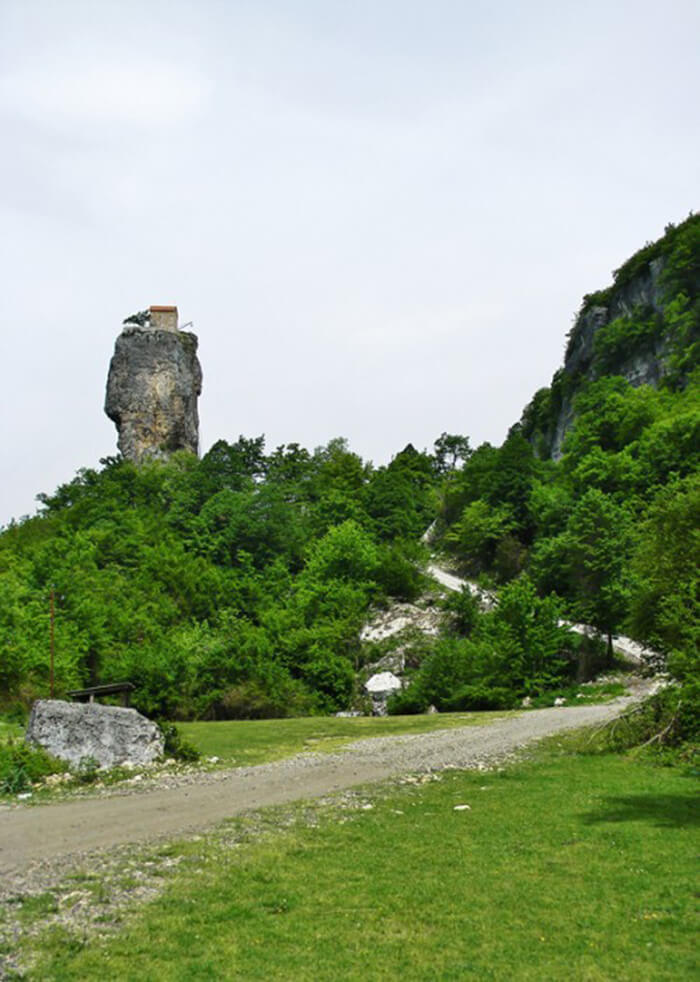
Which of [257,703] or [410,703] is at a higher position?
[257,703]

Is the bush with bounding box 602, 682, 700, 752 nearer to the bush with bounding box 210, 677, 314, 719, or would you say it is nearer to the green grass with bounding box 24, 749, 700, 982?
the green grass with bounding box 24, 749, 700, 982

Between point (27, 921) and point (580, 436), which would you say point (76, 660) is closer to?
point (27, 921)

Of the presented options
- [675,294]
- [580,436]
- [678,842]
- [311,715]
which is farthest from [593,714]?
[675,294]

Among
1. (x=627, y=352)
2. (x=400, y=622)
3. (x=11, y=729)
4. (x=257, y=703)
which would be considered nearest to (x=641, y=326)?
(x=627, y=352)

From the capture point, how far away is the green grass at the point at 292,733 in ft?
79.6

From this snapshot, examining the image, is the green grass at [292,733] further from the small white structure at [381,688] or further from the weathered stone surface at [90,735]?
the small white structure at [381,688]

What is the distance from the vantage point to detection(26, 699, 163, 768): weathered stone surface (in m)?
21.0

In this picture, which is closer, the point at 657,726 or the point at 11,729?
the point at 657,726

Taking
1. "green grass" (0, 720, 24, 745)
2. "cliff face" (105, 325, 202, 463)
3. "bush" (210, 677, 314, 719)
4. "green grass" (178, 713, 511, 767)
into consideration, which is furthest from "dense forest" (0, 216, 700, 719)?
"green grass" (178, 713, 511, 767)

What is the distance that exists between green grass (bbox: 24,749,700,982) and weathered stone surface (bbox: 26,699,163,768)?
29.8 ft

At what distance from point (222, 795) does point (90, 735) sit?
6.05 m

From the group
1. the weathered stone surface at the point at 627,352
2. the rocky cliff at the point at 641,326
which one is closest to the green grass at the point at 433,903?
the rocky cliff at the point at 641,326

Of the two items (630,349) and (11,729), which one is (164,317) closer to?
(630,349)

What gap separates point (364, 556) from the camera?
5347 cm
